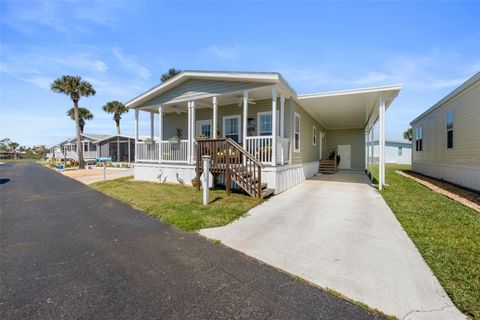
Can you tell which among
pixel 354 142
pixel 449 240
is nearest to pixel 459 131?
pixel 354 142

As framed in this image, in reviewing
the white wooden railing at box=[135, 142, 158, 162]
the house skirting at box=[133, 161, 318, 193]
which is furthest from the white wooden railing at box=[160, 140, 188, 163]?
the white wooden railing at box=[135, 142, 158, 162]

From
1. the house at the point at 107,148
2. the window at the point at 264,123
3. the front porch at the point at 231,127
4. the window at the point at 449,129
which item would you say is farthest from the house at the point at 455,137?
the house at the point at 107,148

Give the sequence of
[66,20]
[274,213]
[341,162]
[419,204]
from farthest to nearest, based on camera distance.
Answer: [341,162] → [66,20] → [419,204] → [274,213]

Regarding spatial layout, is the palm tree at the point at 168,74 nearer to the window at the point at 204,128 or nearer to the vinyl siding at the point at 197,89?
the vinyl siding at the point at 197,89

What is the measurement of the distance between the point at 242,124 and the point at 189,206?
227 inches

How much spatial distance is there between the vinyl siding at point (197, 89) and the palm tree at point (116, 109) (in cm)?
2783

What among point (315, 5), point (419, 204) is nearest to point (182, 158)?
point (315, 5)

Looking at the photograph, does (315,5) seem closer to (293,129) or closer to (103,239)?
(293,129)

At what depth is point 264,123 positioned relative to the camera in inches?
388

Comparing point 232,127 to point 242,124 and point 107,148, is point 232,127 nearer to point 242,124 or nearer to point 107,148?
point 242,124

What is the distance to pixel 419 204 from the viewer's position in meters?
5.96

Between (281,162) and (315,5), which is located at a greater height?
(315,5)

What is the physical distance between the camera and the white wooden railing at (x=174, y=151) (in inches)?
376

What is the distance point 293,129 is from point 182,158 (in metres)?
5.07
